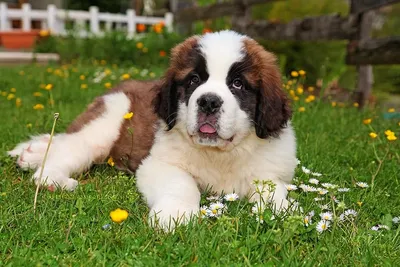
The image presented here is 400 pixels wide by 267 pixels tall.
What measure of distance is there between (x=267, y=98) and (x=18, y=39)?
1343cm

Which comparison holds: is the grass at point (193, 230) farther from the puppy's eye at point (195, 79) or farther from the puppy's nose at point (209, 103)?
the puppy's eye at point (195, 79)

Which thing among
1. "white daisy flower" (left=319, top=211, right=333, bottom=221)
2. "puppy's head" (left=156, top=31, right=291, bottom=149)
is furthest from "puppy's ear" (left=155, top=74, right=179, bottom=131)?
"white daisy flower" (left=319, top=211, right=333, bottom=221)

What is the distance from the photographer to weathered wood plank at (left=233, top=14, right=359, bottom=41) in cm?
651

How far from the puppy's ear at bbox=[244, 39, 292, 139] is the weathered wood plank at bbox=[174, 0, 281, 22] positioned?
595cm

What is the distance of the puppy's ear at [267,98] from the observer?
278cm

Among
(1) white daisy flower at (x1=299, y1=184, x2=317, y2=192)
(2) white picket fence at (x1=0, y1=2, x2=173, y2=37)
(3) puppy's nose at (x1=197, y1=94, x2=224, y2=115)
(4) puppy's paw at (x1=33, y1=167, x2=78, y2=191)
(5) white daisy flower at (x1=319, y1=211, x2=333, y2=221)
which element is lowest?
(2) white picket fence at (x1=0, y1=2, x2=173, y2=37)

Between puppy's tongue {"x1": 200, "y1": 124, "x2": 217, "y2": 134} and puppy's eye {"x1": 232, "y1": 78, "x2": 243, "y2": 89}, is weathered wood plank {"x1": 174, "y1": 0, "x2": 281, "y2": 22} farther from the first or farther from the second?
puppy's tongue {"x1": 200, "y1": 124, "x2": 217, "y2": 134}

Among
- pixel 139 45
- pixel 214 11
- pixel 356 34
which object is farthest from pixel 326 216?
pixel 139 45

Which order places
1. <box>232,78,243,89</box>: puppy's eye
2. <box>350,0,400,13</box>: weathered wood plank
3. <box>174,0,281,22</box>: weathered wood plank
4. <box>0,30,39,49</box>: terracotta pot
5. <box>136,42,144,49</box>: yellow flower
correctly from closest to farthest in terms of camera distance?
1. <box>232,78,243,89</box>: puppy's eye
2. <box>350,0,400,13</box>: weathered wood plank
3. <box>174,0,281,22</box>: weathered wood plank
4. <box>136,42,144,49</box>: yellow flower
5. <box>0,30,39,49</box>: terracotta pot

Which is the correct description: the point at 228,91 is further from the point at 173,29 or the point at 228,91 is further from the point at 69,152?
the point at 173,29

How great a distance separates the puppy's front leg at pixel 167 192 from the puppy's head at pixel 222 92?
22 cm

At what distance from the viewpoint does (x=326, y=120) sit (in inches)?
191

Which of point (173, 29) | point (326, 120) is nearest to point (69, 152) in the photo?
point (326, 120)

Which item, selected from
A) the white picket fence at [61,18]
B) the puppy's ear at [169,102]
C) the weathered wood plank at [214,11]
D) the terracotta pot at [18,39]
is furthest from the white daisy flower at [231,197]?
the terracotta pot at [18,39]
